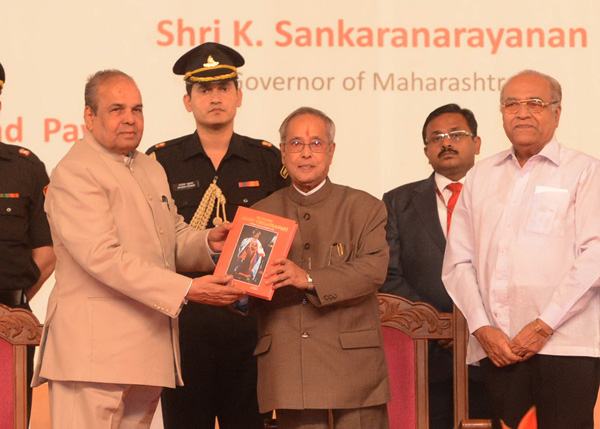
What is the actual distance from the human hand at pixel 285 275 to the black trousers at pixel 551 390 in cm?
67

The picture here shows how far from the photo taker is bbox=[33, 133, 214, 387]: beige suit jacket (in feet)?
9.27

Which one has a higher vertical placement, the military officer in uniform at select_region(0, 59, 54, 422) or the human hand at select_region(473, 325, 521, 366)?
the military officer in uniform at select_region(0, 59, 54, 422)

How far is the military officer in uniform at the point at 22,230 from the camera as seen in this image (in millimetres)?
3881

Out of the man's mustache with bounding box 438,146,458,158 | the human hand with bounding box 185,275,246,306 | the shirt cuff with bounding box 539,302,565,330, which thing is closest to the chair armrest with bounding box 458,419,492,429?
the shirt cuff with bounding box 539,302,565,330

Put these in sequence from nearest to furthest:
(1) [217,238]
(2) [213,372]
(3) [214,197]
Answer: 1. (1) [217,238]
2. (2) [213,372]
3. (3) [214,197]

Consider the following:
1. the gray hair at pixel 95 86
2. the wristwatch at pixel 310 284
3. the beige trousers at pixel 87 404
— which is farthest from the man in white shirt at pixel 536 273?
the gray hair at pixel 95 86

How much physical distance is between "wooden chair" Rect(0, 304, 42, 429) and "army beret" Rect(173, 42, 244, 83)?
3.73ft

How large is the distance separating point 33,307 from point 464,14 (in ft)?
8.46

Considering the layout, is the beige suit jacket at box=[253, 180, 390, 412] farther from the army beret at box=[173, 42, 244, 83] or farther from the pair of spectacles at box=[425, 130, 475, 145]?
the pair of spectacles at box=[425, 130, 475, 145]

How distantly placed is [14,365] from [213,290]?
0.99 m

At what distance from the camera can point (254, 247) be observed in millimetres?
2953

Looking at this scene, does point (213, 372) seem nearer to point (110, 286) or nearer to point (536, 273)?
point (110, 286)

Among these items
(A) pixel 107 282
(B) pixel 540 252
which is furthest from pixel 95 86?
(B) pixel 540 252

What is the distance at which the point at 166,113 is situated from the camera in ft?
15.8
